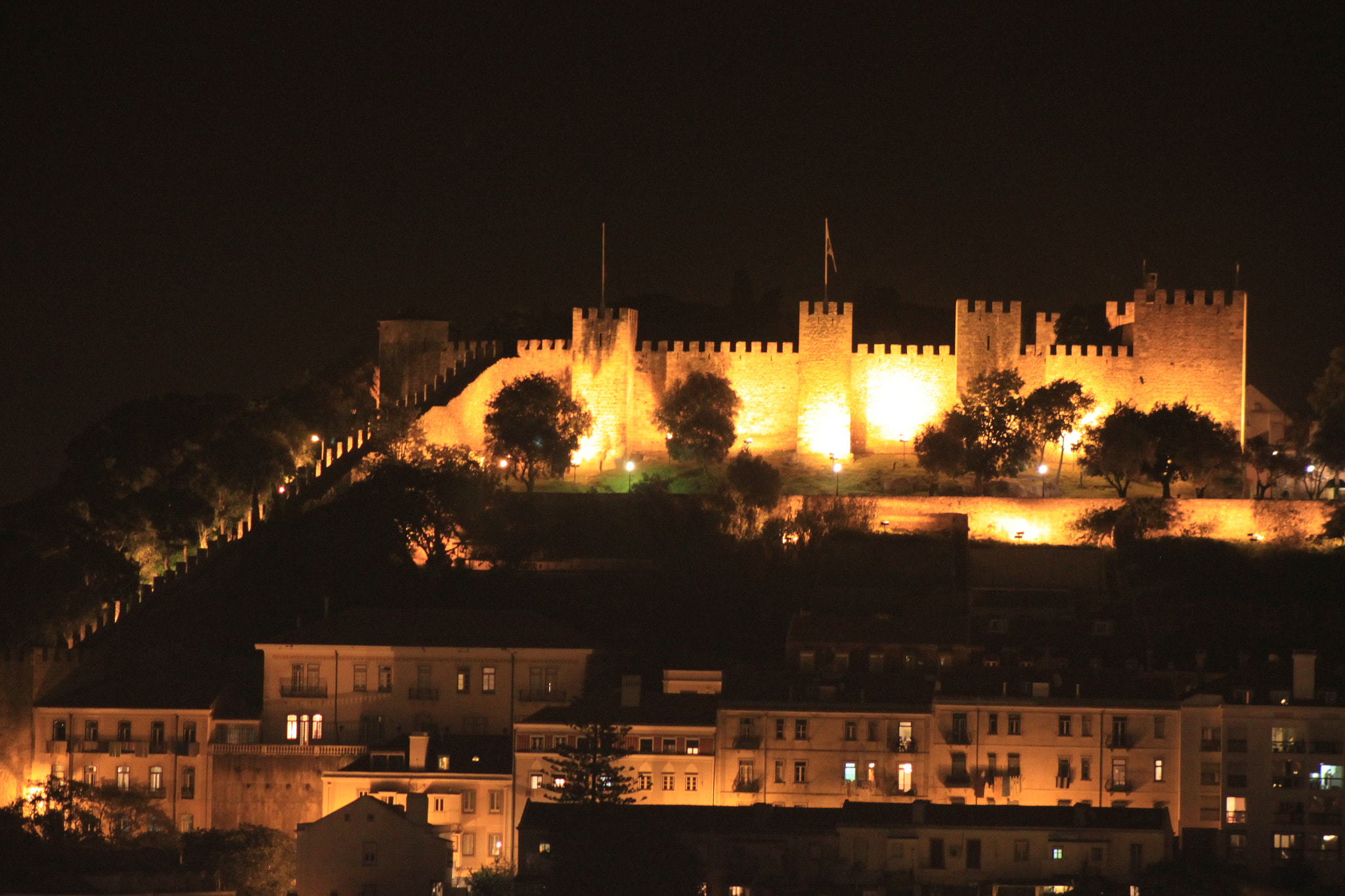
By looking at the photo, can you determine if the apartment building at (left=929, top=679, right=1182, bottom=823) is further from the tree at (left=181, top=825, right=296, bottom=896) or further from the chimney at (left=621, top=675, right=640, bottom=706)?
the tree at (left=181, top=825, right=296, bottom=896)


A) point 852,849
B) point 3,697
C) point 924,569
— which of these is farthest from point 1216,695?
point 3,697

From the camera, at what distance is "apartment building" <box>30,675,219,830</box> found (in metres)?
57.2

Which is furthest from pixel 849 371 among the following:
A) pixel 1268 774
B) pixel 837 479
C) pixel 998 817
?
pixel 998 817

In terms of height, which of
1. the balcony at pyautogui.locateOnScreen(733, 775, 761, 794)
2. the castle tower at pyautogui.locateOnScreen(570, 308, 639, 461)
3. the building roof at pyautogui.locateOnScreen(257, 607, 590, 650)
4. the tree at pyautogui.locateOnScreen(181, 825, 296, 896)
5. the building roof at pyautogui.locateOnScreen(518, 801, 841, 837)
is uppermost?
the castle tower at pyautogui.locateOnScreen(570, 308, 639, 461)

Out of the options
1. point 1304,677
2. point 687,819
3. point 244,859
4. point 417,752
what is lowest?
point 244,859

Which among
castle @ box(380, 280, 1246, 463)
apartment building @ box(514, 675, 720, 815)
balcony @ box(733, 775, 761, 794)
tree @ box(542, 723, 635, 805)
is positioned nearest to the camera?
tree @ box(542, 723, 635, 805)

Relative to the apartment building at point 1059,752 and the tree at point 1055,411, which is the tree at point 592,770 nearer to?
the apartment building at point 1059,752

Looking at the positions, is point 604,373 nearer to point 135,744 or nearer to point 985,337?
point 985,337

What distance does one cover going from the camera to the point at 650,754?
55.6 meters

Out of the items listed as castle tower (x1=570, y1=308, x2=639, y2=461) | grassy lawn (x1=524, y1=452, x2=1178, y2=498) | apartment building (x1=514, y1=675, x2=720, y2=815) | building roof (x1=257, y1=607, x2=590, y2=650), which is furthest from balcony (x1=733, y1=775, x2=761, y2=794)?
castle tower (x1=570, y1=308, x2=639, y2=461)

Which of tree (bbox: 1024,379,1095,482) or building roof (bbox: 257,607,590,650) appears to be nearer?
building roof (bbox: 257,607,590,650)

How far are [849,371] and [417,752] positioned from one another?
25799 millimetres

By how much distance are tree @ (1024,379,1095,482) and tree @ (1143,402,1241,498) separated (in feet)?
7.91

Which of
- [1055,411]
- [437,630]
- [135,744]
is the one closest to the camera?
[135,744]
